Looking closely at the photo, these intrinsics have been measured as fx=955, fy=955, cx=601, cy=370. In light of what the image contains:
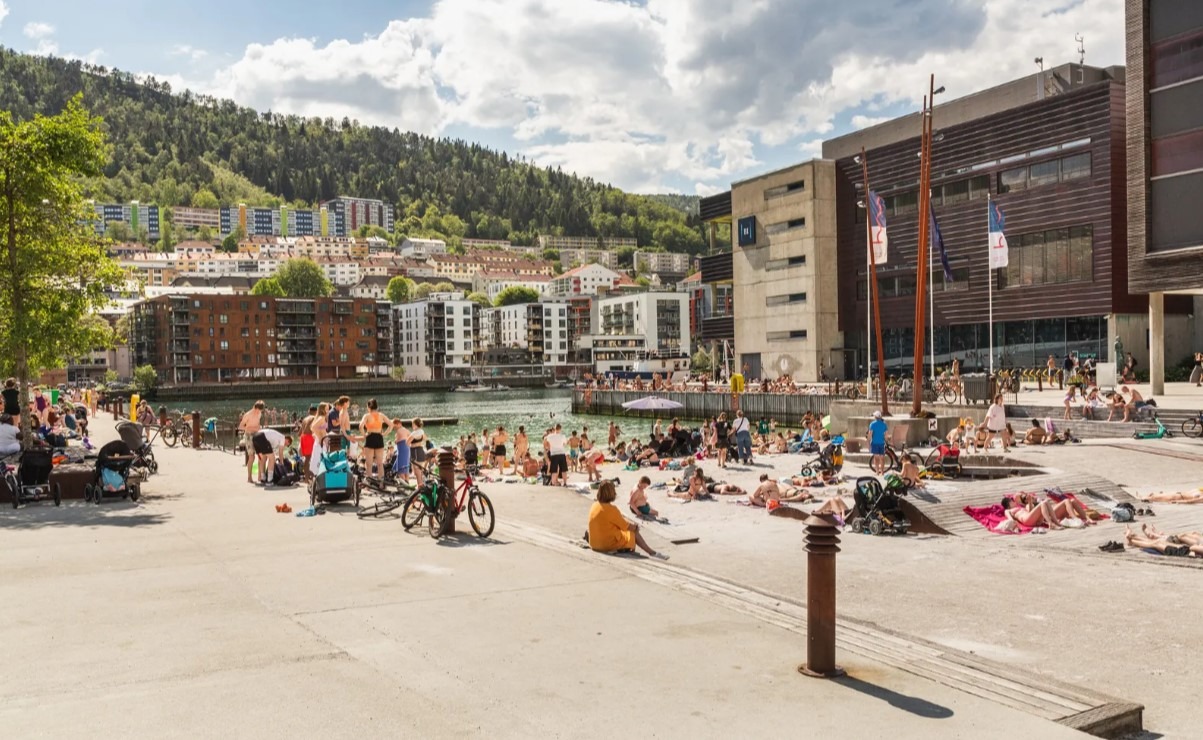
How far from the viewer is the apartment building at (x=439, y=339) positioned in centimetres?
17012

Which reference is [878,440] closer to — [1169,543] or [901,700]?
[1169,543]

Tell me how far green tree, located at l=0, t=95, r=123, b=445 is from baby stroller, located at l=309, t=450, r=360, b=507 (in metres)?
7.77

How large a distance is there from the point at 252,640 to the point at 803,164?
72.5m

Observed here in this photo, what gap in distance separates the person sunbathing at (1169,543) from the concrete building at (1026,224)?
120 ft

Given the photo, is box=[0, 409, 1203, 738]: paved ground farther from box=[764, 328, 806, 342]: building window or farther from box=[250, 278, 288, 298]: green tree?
box=[250, 278, 288, 298]: green tree

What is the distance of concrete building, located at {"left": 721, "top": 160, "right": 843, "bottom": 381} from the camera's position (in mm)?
75125

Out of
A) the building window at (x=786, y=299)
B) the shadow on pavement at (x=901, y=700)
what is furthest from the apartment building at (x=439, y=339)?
the shadow on pavement at (x=901, y=700)

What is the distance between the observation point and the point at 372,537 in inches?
544

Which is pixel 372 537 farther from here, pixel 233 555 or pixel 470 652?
pixel 470 652

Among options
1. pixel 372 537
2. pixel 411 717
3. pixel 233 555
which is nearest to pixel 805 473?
pixel 372 537

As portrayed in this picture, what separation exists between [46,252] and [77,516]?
8834 mm

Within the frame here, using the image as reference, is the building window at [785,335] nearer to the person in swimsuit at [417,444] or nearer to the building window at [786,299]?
the building window at [786,299]

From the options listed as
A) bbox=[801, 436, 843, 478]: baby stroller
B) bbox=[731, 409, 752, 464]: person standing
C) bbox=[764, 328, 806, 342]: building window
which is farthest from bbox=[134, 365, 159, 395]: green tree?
bbox=[801, 436, 843, 478]: baby stroller

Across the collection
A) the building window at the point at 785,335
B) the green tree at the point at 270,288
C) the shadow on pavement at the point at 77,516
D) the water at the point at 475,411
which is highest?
the green tree at the point at 270,288
